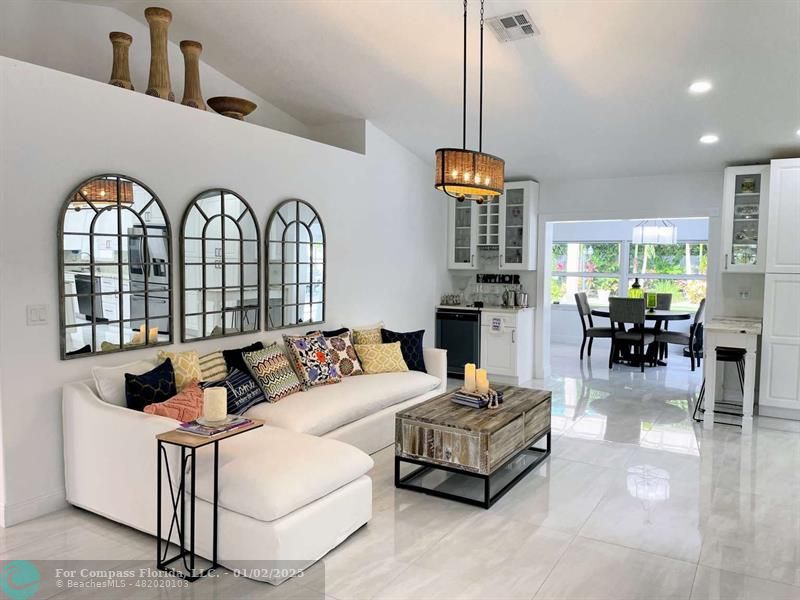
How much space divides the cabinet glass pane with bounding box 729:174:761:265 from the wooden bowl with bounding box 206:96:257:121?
466 cm

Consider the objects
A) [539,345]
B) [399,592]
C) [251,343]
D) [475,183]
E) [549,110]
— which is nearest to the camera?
[399,592]

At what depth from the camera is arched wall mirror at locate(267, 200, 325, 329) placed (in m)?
4.80

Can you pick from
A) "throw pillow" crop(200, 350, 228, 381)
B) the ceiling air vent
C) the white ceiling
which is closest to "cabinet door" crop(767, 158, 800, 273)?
the white ceiling

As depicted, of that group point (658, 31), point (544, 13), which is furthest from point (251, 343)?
point (658, 31)

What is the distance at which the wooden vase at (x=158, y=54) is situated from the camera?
13.1 ft

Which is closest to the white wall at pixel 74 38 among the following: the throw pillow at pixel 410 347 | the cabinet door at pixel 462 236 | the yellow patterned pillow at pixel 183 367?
the yellow patterned pillow at pixel 183 367

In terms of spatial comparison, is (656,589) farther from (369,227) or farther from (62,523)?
(369,227)

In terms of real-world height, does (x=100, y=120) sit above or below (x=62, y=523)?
above

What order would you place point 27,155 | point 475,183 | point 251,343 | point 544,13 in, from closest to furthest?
point 27,155 → point 475,183 → point 544,13 → point 251,343

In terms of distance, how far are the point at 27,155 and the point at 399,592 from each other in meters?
2.93

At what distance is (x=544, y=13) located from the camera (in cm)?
379

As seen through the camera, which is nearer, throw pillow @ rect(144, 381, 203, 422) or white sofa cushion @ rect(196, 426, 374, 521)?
white sofa cushion @ rect(196, 426, 374, 521)

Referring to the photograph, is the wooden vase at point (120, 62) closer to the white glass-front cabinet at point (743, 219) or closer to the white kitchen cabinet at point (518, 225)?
the white kitchen cabinet at point (518, 225)

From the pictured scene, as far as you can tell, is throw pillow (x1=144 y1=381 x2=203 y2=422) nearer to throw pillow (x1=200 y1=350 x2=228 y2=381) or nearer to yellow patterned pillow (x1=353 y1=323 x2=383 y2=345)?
throw pillow (x1=200 y1=350 x2=228 y2=381)
